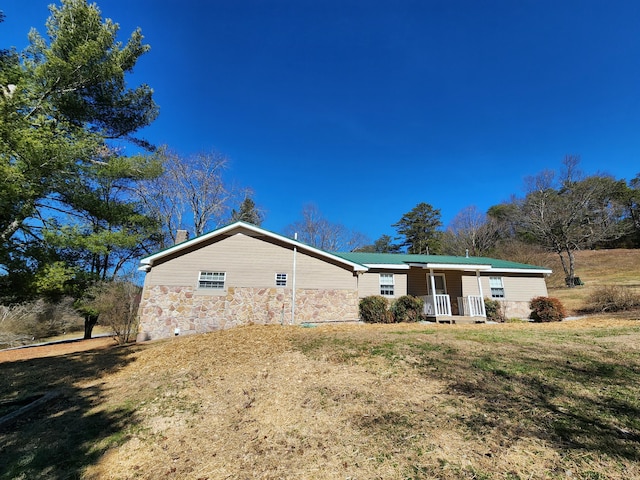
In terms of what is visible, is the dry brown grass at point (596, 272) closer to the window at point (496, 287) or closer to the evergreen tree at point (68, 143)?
the window at point (496, 287)

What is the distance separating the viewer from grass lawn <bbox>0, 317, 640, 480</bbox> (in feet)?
10.2

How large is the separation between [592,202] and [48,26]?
45.4 meters

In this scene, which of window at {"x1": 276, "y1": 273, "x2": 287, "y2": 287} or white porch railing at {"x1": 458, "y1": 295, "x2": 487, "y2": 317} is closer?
window at {"x1": 276, "y1": 273, "x2": 287, "y2": 287}

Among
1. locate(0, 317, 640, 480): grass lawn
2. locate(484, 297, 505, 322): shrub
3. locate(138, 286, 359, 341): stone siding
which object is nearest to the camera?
locate(0, 317, 640, 480): grass lawn

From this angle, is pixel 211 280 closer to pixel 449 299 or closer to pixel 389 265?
pixel 389 265

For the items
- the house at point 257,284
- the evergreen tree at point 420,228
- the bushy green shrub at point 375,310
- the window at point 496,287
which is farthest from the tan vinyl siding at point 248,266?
the evergreen tree at point 420,228

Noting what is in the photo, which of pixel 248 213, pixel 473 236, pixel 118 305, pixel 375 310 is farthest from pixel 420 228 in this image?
pixel 118 305

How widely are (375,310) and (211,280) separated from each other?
26.3 ft

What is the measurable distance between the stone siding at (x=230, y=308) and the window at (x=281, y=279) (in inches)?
10.8

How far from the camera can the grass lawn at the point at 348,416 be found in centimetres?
311

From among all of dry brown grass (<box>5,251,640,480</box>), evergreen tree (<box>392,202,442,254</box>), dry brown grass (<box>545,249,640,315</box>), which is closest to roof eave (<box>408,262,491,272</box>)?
dry brown grass (<box>5,251,640,480</box>)

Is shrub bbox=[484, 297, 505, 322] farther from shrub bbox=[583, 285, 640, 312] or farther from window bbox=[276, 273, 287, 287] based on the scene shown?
window bbox=[276, 273, 287, 287]

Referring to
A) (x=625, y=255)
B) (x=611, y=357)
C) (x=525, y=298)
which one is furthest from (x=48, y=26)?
(x=625, y=255)

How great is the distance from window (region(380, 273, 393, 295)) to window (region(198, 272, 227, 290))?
8508 millimetres
